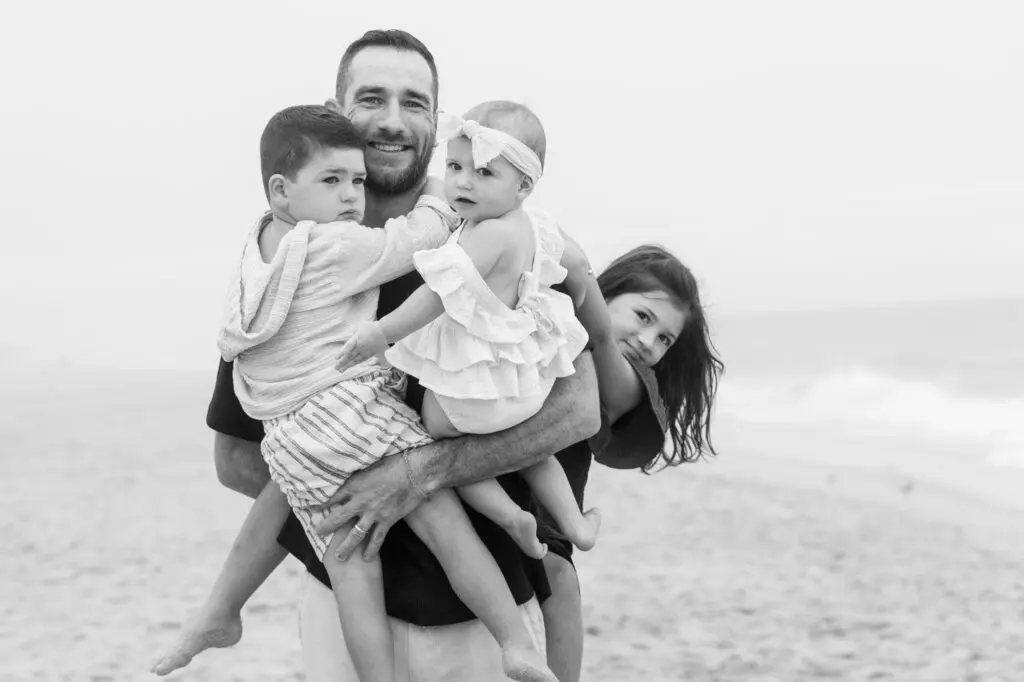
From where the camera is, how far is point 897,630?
9.09 meters

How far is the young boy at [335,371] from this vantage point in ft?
10.3

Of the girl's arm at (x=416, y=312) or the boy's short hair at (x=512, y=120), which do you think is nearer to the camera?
the girl's arm at (x=416, y=312)

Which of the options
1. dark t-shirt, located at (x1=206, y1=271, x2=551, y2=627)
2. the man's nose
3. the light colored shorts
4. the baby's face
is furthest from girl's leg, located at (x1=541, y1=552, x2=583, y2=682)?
the man's nose

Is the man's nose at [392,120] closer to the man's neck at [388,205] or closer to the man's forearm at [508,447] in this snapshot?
the man's neck at [388,205]

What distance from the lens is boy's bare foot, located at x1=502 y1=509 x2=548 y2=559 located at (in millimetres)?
3205

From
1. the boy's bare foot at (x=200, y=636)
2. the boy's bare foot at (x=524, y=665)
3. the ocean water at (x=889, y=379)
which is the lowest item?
the ocean water at (x=889, y=379)

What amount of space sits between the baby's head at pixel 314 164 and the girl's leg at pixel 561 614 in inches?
47.1

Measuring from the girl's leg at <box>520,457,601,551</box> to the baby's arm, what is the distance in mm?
341

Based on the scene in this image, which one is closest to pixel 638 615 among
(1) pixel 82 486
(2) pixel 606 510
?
(2) pixel 606 510

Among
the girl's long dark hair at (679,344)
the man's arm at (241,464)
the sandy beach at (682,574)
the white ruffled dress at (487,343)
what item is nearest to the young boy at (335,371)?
the white ruffled dress at (487,343)

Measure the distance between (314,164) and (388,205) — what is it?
40 cm

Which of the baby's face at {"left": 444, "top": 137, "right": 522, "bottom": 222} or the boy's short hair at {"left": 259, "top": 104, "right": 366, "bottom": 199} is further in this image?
the boy's short hair at {"left": 259, "top": 104, "right": 366, "bottom": 199}

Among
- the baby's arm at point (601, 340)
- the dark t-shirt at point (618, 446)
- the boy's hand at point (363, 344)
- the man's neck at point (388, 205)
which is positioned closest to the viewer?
the boy's hand at point (363, 344)

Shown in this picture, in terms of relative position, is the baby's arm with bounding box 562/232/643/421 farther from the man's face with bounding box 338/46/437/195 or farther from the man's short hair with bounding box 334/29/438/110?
the man's short hair with bounding box 334/29/438/110
